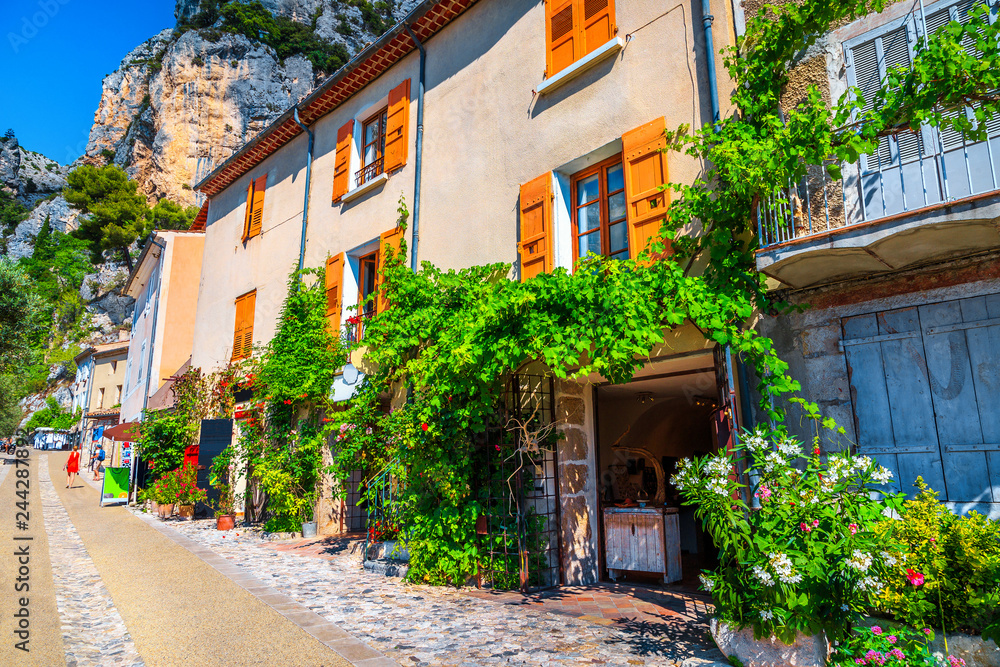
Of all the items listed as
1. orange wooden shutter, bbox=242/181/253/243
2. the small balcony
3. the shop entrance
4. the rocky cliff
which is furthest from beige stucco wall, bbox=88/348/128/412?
the small balcony

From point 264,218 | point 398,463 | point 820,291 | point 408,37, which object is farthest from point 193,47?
point 820,291

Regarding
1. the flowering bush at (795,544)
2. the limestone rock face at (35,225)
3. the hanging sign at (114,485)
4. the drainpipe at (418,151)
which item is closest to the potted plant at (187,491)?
the hanging sign at (114,485)

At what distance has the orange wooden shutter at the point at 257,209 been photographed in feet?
43.1

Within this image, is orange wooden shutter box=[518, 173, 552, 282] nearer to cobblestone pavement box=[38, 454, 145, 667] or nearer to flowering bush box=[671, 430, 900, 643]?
flowering bush box=[671, 430, 900, 643]

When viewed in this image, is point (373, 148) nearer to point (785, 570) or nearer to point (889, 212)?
point (889, 212)

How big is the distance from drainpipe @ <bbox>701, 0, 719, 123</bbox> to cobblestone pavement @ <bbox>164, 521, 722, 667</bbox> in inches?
175

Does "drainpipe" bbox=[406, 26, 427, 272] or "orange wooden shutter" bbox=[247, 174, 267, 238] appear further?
"orange wooden shutter" bbox=[247, 174, 267, 238]

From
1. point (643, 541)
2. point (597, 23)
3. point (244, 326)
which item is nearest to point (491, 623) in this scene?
point (643, 541)

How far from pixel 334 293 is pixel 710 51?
687cm

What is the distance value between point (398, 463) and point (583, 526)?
7.45 feet

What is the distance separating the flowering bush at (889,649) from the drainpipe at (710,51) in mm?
4204

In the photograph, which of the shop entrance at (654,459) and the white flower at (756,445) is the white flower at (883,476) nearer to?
the white flower at (756,445)

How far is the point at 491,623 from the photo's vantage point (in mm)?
5059

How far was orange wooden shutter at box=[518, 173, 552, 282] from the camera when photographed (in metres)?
6.91
